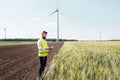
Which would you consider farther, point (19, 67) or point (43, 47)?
point (19, 67)

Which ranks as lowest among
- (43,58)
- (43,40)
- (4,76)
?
(4,76)

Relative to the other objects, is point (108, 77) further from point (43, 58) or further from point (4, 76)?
point (4, 76)

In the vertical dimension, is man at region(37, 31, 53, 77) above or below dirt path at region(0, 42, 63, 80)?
above

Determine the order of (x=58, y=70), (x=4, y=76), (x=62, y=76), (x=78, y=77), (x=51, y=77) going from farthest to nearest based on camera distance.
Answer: (x=4, y=76) → (x=58, y=70) → (x=51, y=77) → (x=62, y=76) → (x=78, y=77)

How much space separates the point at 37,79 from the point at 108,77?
332 centimetres

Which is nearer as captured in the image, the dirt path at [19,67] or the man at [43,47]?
the man at [43,47]

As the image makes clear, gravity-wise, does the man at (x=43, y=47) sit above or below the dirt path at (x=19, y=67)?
above

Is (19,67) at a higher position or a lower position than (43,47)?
lower

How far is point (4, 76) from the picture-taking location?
9.98 meters

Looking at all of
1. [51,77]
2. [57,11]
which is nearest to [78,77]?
[51,77]

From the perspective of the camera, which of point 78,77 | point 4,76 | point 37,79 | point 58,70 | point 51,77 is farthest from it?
point 4,76

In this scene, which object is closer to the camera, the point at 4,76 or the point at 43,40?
the point at 43,40

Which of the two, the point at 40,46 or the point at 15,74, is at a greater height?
the point at 40,46

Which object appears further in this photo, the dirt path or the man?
the dirt path
